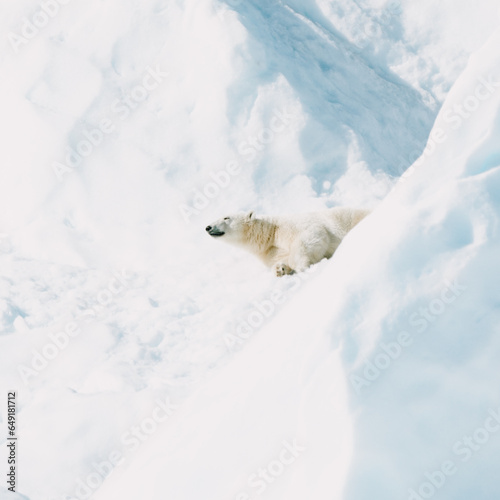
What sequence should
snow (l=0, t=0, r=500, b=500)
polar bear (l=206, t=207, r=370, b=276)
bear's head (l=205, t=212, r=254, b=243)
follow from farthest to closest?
bear's head (l=205, t=212, r=254, b=243), polar bear (l=206, t=207, r=370, b=276), snow (l=0, t=0, r=500, b=500)

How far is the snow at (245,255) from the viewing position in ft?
8.77

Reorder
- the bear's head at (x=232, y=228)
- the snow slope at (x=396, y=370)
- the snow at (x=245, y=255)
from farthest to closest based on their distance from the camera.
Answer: the bear's head at (x=232, y=228) < the snow at (x=245, y=255) < the snow slope at (x=396, y=370)

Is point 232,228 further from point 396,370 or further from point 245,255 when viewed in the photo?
point 396,370

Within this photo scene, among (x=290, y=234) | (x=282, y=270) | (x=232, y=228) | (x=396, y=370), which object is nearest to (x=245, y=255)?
(x=232, y=228)

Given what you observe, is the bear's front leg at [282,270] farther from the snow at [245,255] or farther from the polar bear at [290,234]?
the snow at [245,255]

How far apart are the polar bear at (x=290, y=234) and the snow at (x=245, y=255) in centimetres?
26

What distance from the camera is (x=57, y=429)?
499cm

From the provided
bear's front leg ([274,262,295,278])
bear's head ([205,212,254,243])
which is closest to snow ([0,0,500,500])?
bear's front leg ([274,262,295,278])

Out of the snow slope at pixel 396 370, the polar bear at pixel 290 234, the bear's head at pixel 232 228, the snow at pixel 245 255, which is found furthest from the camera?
the bear's head at pixel 232 228

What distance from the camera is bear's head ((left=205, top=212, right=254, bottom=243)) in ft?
24.4

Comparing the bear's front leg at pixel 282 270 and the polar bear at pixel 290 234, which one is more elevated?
the polar bear at pixel 290 234

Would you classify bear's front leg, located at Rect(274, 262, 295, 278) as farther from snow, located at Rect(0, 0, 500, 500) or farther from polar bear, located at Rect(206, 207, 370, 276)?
snow, located at Rect(0, 0, 500, 500)

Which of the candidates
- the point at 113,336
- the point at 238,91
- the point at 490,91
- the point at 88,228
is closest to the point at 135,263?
the point at 88,228

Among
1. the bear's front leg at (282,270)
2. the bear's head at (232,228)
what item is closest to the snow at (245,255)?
the bear's front leg at (282,270)
